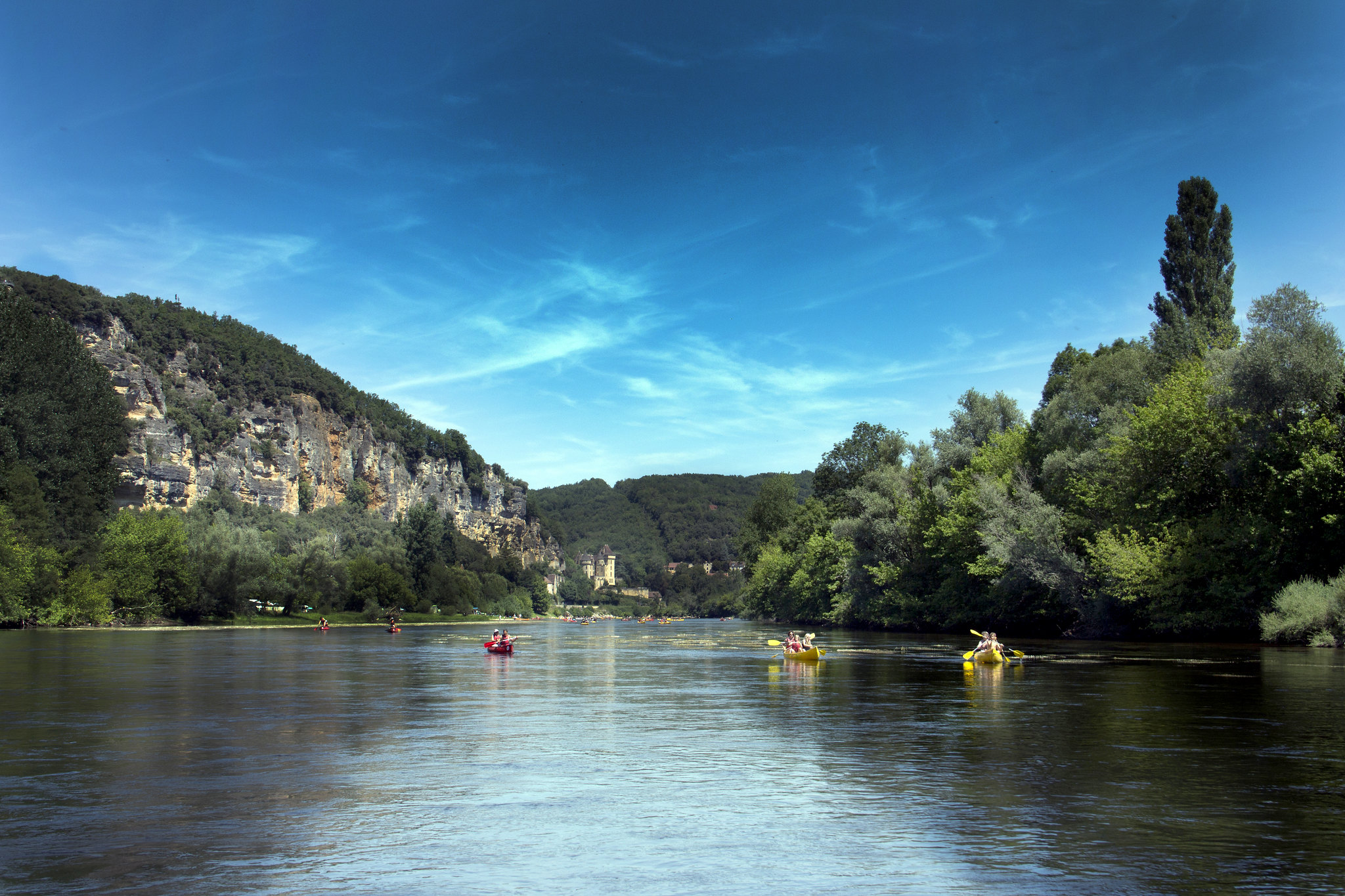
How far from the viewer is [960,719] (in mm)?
22234

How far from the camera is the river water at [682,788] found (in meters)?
10.1

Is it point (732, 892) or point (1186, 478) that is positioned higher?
point (1186, 478)

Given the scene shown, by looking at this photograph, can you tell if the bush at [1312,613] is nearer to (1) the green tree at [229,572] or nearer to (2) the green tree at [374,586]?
(1) the green tree at [229,572]

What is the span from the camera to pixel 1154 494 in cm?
5272

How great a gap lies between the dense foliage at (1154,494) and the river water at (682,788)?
1675 centimetres

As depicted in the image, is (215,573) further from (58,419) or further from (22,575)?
(22,575)

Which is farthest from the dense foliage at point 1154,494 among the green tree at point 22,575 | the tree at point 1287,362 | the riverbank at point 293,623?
the green tree at point 22,575

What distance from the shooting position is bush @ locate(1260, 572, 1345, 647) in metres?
42.2

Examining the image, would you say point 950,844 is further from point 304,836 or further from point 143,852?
point 143,852

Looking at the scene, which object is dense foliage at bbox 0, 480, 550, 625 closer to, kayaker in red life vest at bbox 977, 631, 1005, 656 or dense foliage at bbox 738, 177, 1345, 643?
dense foliage at bbox 738, 177, 1345, 643

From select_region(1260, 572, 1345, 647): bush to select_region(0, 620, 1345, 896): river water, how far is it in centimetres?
1321

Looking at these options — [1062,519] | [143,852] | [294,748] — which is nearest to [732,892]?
[143,852]

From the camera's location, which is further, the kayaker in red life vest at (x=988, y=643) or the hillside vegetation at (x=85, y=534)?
the hillside vegetation at (x=85, y=534)

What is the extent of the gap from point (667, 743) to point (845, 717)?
5.71 meters
